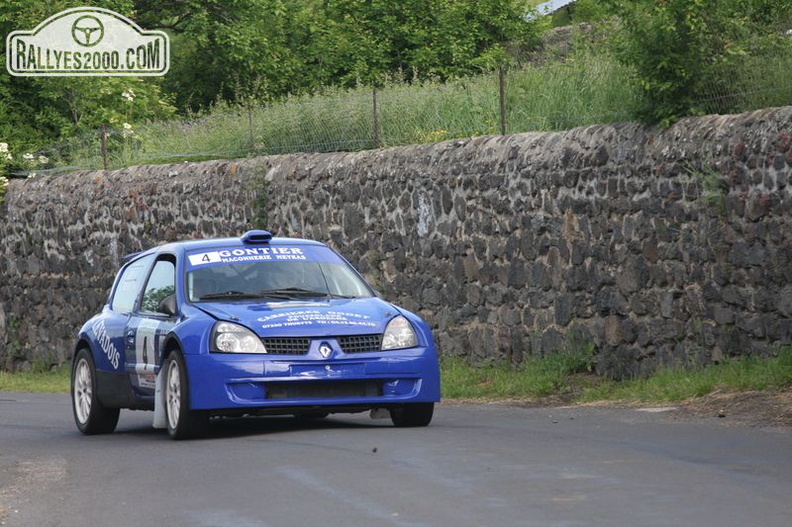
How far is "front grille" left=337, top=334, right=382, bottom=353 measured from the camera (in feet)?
38.2

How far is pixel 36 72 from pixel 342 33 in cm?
974

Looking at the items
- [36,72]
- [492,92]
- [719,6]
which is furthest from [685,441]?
[36,72]

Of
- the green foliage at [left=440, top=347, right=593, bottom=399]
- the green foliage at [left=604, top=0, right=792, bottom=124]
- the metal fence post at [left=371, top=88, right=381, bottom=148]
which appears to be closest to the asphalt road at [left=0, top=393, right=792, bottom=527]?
the green foliage at [left=440, top=347, right=593, bottom=399]

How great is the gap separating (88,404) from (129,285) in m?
1.05

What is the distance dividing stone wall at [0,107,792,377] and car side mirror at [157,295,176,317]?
505 cm

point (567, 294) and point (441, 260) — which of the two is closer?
point (567, 294)

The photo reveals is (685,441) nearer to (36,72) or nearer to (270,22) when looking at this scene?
(36,72)

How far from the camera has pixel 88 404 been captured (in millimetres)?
13633

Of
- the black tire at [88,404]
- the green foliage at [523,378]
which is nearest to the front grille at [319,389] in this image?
the black tire at [88,404]

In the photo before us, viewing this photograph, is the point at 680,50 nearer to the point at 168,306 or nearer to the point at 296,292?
the point at 296,292

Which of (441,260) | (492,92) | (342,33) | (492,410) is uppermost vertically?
(342,33)

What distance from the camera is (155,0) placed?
4347cm

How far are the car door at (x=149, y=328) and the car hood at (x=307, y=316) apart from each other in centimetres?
47

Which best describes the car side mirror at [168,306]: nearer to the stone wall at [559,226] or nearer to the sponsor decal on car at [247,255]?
the sponsor decal on car at [247,255]
